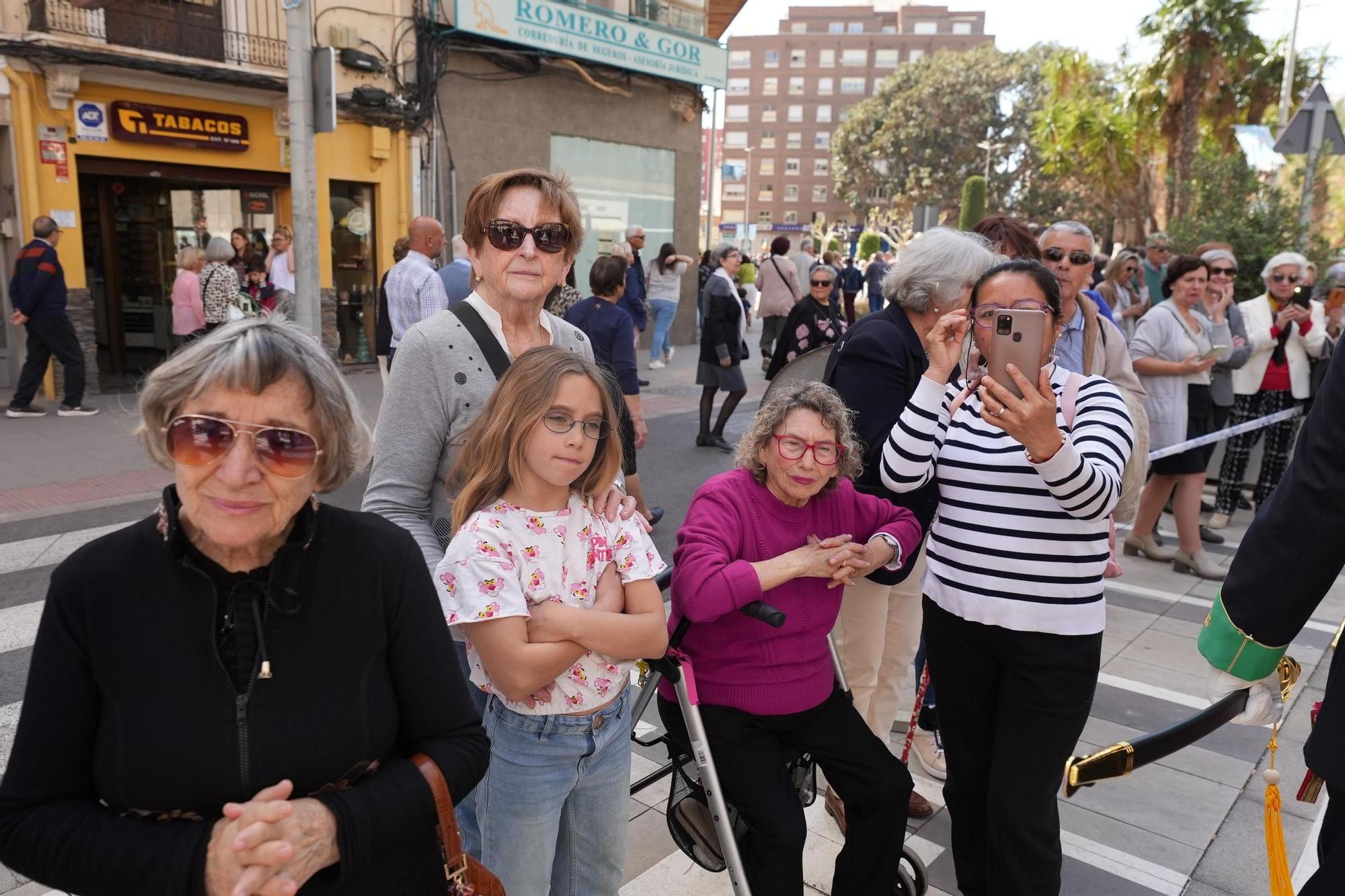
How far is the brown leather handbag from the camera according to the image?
160cm

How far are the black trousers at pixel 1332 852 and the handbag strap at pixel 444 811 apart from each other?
1.41 metres

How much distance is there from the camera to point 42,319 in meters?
9.41

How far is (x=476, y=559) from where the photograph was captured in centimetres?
201

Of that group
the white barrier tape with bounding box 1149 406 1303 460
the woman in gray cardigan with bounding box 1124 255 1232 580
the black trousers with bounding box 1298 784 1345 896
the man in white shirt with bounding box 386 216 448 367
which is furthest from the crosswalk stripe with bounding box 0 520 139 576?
the woman in gray cardigan with bounding box 1124 255 1232 580

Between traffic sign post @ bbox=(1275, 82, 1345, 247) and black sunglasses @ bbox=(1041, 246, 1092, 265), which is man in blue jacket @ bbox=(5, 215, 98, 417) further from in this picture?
traffic sign post @ bbox=(1275, 82, 1345, 247)

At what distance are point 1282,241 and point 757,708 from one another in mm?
9331

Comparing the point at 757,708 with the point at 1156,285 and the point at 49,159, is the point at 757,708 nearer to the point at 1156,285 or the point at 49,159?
the point at 1156,285

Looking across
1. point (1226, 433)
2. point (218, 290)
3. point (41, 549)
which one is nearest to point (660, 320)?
point (218, 290)

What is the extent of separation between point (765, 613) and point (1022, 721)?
2.48ft

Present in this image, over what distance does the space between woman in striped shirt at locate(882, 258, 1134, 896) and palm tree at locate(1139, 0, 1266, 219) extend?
19385mm

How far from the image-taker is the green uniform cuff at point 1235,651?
1.81 m

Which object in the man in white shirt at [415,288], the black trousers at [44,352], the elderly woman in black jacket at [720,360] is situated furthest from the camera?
the black trousers at [44,352]

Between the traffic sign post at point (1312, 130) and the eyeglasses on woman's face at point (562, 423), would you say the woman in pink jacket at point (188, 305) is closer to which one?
the eyeglasses on woman's face at point (562, 423)

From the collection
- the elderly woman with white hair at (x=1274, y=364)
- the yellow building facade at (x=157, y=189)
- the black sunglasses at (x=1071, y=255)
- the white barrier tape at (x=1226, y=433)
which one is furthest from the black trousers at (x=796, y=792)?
the yellow building facade at (x=157, y=189)
